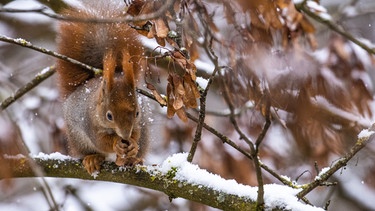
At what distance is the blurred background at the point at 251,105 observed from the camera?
89.7 inches

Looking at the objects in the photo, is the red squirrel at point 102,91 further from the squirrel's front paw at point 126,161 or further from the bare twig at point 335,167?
the bare twig at point 335,167

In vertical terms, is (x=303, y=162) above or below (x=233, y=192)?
above

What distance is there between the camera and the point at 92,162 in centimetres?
242

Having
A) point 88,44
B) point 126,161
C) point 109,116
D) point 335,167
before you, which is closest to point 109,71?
point 109,116

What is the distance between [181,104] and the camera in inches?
76.5

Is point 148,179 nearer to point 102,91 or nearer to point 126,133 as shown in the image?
point 126,133

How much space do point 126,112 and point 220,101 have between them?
1390mm

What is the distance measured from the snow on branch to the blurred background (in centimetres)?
15

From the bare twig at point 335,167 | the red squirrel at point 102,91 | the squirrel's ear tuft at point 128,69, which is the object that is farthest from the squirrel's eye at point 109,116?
the bare twig at point 335,167

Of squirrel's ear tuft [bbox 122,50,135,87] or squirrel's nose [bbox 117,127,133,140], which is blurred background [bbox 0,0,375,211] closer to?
squirrel's ear tuft [bbox 122,50,135,87]

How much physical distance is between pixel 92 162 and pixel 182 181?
406 mm

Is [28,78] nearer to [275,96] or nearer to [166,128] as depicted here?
[166,128]

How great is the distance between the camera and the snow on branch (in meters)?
2.03

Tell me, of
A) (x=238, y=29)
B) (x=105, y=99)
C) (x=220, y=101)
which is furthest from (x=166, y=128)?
(x=238, y=29)
